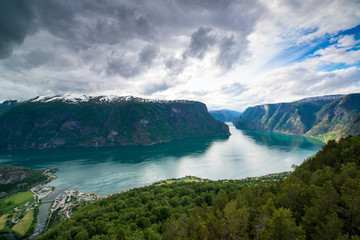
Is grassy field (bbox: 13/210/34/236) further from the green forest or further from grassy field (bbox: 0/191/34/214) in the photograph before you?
the green forest

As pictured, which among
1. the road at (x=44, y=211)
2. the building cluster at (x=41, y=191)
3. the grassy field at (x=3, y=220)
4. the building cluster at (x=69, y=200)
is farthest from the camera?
the building cluster at (x=41, y=191)

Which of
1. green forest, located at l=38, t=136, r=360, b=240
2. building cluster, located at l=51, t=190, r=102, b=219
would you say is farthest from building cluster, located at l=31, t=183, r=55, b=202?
green forest, located at l=38, t=136, r=360, b=240

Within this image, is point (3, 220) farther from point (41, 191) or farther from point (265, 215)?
point (265, 215)

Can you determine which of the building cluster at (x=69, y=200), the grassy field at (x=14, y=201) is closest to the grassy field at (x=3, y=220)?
the grassy field at (x=14, y=201)

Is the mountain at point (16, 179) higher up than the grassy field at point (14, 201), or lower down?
higher up

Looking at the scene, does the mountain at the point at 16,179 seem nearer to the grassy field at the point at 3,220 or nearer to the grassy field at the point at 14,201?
the grassy field at the point at 14,201

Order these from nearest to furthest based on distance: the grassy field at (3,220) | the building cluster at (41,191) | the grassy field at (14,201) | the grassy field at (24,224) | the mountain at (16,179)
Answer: the grassy field at (24,224)
the grassy field at (3,220)
the grassy field at (14,201)
the building cluster at (41,191)
the mountain at (16,179)

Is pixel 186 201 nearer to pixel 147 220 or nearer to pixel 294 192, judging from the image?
pixel 147 220

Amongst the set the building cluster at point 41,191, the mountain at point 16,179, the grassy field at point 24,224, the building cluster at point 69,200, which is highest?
the mountain at point 16,179

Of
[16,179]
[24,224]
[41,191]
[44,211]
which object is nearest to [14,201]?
[41,191]
